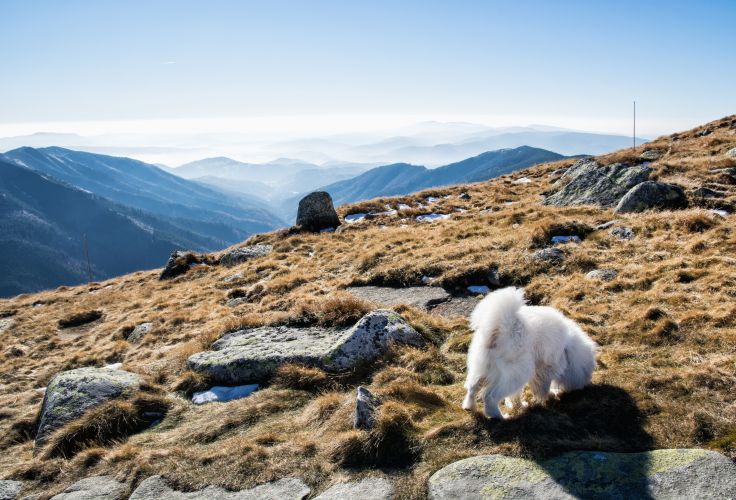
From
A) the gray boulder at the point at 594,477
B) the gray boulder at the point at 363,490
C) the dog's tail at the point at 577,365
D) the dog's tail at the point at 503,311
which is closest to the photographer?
the gray boulder at the point at 594,477

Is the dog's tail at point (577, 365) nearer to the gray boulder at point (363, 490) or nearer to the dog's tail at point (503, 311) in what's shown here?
the dog's tail at point (503, 311)

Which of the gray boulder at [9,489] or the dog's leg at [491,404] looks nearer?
the dog's leg at [491,404]

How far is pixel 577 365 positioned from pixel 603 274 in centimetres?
584

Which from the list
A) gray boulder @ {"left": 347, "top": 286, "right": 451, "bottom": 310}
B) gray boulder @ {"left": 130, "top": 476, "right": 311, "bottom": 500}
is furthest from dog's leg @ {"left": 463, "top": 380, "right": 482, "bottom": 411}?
gray boulder @ {"left": 347, "top": 286, "right": 451, "bottom": 310}

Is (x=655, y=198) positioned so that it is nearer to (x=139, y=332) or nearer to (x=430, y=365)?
(x=430, y=365)

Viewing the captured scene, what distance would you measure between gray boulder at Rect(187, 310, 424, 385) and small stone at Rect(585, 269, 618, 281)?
16.3 feet

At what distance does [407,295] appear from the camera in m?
13.2

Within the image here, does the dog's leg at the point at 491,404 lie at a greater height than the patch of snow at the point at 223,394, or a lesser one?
greater

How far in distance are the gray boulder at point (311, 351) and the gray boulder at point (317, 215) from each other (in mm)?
16542

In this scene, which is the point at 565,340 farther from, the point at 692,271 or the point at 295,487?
the point at 692,271

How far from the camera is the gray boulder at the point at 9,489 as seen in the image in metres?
6.50

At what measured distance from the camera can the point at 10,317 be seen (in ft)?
76.9

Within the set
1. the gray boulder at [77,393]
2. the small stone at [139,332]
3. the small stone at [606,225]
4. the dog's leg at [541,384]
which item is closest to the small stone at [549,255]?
the small stone at [606,225]

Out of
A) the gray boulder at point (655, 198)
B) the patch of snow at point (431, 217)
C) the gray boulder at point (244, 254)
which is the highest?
the gray boulder at point (655, 198)
